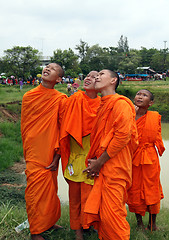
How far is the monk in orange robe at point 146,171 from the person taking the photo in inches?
143

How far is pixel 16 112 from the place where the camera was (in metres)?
13.1

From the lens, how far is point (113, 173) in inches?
103

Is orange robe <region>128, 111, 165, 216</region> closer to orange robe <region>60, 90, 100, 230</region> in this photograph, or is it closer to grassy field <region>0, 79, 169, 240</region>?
grassy field <region>0, 79, 169, 240</region>

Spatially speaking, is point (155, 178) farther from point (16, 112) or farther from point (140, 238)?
point (16, 112)

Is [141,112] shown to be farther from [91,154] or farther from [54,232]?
[54,232]

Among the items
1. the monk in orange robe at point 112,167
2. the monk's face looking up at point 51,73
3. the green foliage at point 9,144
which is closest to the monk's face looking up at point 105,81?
the monk in orange robe at point 112,167

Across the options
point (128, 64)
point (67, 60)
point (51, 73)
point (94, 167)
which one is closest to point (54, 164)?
point (94, 167)

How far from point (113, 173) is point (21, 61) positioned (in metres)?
27.4

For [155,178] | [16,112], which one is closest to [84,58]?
[16,112]

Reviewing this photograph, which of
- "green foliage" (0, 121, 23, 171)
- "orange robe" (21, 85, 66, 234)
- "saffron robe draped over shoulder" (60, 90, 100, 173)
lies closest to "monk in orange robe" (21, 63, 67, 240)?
"orange robe" (21, 85, 66, 234)

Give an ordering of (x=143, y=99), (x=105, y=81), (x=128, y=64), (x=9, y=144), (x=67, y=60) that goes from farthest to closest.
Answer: (x=128, y=64)
(x=67, y=60)
(x=9, y=144)
(x=143, y=99)
(x=105, y=81)

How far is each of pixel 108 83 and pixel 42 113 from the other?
1001 mm

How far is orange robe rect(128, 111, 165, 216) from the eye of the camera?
363 centimetres

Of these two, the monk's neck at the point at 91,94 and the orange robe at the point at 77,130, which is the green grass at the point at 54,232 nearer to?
the orange robe at the point at 77,130
